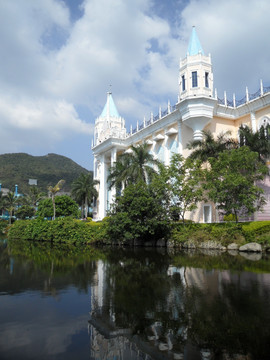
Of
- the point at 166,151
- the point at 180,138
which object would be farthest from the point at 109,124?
the point at 180,138

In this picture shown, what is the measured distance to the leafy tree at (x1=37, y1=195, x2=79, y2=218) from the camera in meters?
43.0

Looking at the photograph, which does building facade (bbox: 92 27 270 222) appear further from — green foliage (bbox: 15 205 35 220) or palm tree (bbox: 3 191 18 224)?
palm tree (bbox: 3 191 18 224)

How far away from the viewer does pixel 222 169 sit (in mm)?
22766

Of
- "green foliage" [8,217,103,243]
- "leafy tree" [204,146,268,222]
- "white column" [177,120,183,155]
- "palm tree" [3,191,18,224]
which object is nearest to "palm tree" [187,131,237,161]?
"leafy tree" [204,146,268,222]

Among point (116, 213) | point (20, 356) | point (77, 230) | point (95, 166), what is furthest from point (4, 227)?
point (20, 356)

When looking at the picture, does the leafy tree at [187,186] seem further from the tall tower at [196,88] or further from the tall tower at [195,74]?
the tall tower at [195,74]

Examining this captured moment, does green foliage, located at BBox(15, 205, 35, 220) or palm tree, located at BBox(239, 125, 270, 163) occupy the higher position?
palm tree, located at BBox(239, 125, 270, 163)

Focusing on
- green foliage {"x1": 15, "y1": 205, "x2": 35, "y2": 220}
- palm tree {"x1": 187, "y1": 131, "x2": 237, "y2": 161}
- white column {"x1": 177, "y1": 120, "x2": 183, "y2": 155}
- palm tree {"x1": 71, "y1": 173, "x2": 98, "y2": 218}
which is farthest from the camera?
green foliage {"x1": 15, "y1": 205, "x2": 35, "y2": 220}

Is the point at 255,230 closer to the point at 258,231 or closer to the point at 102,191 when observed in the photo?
the point at 258,231

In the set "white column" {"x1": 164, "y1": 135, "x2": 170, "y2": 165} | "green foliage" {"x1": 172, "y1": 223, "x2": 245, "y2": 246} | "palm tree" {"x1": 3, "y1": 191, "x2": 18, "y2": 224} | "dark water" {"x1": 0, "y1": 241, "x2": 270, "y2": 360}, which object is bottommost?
"dark water" {"x1": 0, "y1": 241, "x2": 270, "y2": 360}

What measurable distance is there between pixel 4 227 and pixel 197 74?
147ft

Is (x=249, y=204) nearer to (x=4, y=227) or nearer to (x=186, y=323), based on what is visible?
(x=186, y=323)

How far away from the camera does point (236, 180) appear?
21.1 m

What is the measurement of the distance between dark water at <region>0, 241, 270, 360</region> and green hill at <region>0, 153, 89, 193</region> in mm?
73210
